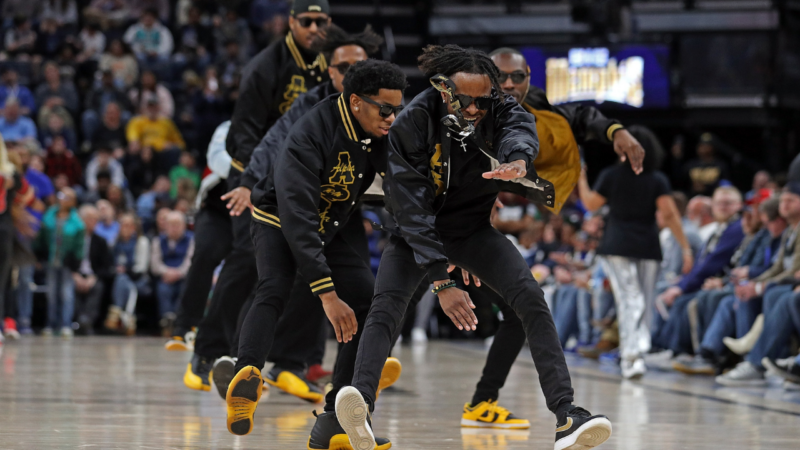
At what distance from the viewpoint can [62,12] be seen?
1741 centimetres

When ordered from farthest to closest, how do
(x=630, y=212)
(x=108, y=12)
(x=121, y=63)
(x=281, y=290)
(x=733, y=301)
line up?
1. (x=108, y=12)
2. (x=121, y=63)
3. (x=630, y=212)
4. (x=733, y=301)
5. (x=281, y=290)

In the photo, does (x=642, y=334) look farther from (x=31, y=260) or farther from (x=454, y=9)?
(x=454, y=9)

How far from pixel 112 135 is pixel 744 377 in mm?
10171

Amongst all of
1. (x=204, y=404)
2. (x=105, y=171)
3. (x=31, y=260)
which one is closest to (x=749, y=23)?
(x=105, y=171)

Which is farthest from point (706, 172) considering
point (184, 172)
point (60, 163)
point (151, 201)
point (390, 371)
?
point (390, 371)

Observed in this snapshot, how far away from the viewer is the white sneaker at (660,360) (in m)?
9.12

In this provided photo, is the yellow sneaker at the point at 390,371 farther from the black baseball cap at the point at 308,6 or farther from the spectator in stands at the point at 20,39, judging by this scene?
the spectator in stands at the point at 20,39

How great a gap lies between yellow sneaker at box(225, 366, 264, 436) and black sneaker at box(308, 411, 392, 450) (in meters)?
0.27

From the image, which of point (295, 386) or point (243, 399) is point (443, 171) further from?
point (295, 386)

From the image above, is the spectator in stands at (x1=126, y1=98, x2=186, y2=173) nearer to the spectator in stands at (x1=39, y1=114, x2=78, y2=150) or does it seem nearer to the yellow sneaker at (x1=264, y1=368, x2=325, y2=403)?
the spectator in stands at (x1=39, y1=114, x2=78, y2=150)

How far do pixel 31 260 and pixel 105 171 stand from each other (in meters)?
4.02

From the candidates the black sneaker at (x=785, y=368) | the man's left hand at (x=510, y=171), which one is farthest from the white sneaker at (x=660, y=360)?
the man's left hand at (x=510, y=171)

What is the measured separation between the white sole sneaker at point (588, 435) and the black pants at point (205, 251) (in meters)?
3.23

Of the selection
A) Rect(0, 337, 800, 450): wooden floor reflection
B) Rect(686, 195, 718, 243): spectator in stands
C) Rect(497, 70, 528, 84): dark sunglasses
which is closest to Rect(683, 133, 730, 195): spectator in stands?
Rect(686, 195, 718, 243): spectator in stands
